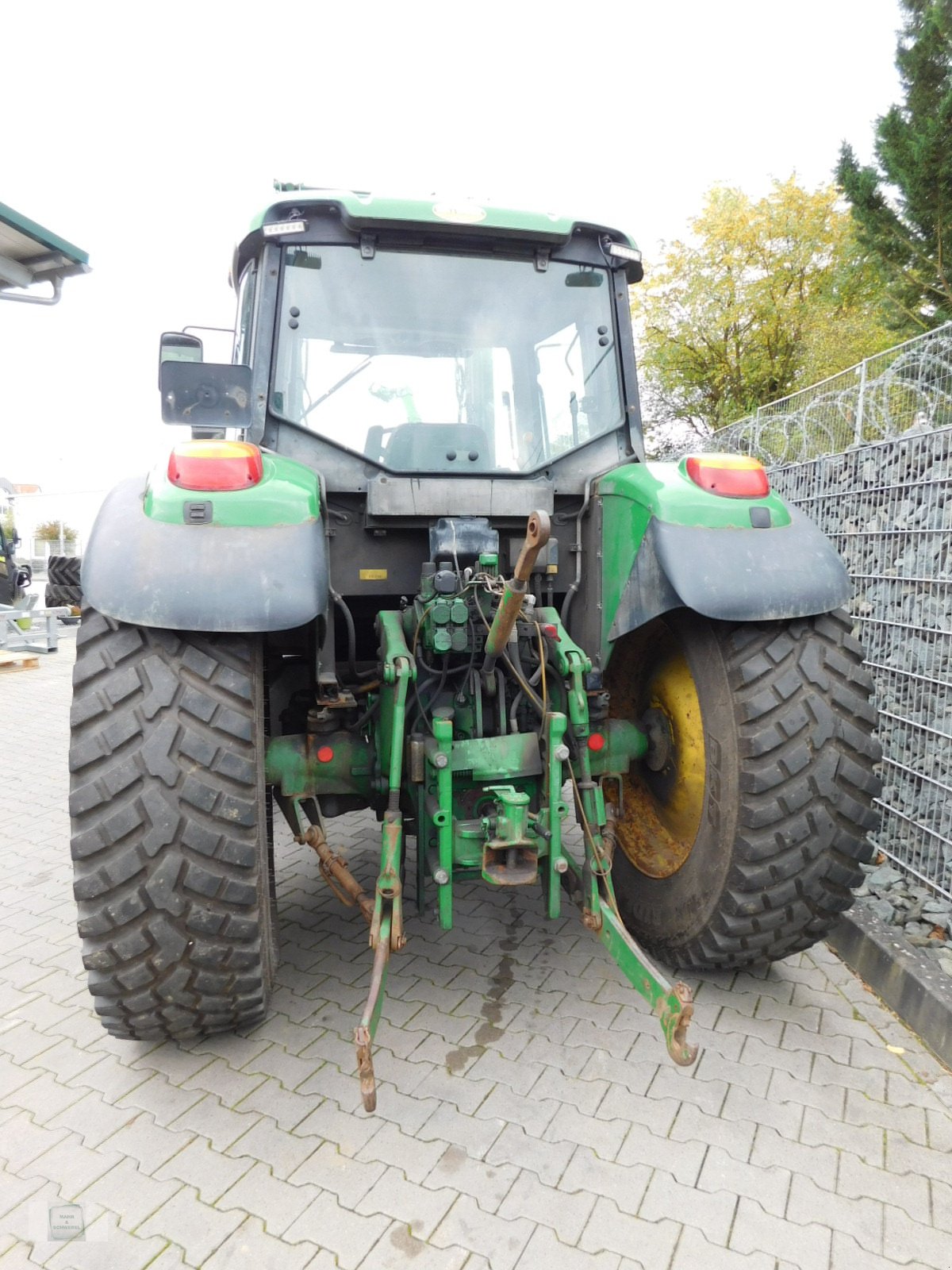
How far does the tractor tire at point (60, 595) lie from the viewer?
48.2 feet

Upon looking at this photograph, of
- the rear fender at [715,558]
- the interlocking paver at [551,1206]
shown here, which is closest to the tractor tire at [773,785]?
the rear fender at [715,558]

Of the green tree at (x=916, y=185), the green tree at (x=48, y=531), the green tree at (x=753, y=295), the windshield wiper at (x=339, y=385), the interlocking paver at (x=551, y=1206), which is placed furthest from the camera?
the green tree at (x=48, y=531)

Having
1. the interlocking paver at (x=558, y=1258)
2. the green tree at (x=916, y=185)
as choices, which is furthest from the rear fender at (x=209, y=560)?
the green tree at (x=916, y=185)

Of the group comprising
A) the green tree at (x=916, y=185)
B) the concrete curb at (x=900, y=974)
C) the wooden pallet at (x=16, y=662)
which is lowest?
the concrete curb at (x=900, y=974)

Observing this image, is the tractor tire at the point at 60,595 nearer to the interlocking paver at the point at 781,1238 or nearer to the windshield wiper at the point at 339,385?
the windshield wiper at the point at 339,385

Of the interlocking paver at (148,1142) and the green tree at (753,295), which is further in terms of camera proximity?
the green tree at (753,295)

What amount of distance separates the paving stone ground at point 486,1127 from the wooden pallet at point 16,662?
8.33 meters

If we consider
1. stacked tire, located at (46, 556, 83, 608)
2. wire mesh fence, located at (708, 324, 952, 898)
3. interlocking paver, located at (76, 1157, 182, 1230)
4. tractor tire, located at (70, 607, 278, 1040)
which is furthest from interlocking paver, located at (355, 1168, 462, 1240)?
stacked tire, located at (46, 556, 83, 608)

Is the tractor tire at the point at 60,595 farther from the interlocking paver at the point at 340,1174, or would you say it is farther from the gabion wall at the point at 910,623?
the interlocking paver at the point at 340,1174

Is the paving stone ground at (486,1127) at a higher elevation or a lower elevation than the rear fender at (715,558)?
lower

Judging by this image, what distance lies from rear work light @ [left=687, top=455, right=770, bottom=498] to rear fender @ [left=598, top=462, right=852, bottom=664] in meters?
0.03

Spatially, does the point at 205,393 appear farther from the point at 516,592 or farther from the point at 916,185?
the point at 916,185

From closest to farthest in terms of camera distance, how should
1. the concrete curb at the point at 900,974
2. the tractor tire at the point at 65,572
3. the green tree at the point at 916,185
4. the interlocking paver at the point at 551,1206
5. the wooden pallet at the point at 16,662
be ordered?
the interlocking paver at the point at 551,1206
the concrete curb at the point at 900,974
the wooden pallet at the point at 16,662
the green tree at the point at 916,185
the tractor tire at the point at 65,572

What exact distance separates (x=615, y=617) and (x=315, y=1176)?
6.00ft
